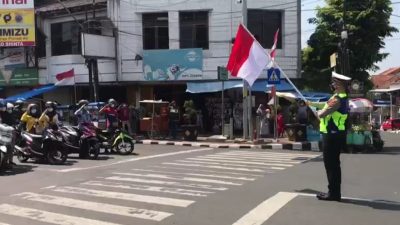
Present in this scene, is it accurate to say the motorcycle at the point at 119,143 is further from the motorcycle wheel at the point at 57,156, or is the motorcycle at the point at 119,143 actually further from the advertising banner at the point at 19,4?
the advertising banner at the point at 19,4

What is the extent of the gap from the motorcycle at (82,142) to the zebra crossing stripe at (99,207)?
6367mm

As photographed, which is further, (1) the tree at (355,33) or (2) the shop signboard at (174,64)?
(1) the tree at (355,33)

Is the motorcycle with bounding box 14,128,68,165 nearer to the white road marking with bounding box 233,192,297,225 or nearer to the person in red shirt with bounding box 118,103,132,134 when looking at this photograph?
the white road marking with bounding box 233,192,297,225

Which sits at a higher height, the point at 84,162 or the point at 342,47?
the point at 342,47

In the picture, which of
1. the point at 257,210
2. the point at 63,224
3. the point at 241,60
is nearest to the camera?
the point at 63,224

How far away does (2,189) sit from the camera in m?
10.2

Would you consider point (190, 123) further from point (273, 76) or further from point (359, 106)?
point (359, 106)

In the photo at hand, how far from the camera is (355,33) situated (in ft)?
95.5

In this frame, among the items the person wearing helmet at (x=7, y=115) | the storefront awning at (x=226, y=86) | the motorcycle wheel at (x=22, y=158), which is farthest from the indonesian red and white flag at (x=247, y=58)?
the storefront awning at (x=226, y=86)

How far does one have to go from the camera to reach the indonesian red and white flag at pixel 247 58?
1310cm

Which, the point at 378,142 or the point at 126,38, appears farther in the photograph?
the point at 126,38

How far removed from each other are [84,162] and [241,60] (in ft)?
17.0

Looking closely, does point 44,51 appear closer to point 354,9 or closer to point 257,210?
point 354,9

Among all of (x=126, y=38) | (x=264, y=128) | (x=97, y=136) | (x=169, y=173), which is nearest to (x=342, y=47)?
(x=264, y=128)
